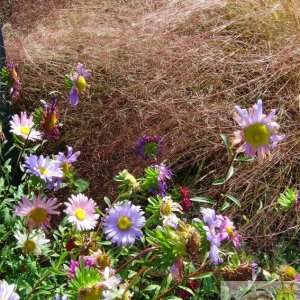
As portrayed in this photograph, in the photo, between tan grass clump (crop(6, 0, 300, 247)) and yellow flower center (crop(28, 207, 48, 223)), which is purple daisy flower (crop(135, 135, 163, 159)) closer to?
tan grass clump (crop(6, 0, 300, 247))

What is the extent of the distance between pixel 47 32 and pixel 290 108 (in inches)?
43.1

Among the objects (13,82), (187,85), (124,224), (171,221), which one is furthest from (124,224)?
(187,85)

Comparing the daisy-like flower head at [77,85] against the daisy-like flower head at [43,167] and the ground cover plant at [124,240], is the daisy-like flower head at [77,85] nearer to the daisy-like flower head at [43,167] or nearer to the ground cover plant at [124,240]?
the ground cover plant at [124,240]

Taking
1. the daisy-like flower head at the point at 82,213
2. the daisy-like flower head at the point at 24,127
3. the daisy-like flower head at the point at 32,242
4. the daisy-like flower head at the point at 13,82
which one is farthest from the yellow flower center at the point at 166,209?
the daisy-like flower head at the point at 13,82

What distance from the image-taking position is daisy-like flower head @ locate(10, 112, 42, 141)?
1.25 metres

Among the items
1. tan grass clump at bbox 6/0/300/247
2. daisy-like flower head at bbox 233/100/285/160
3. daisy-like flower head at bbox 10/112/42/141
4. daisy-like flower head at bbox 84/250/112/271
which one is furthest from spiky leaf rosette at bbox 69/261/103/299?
tan grass clump at bbox 6/0/300/247

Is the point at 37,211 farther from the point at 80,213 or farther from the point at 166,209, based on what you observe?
the point at 166,209

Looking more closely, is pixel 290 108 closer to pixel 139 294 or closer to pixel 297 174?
pixel 297 174

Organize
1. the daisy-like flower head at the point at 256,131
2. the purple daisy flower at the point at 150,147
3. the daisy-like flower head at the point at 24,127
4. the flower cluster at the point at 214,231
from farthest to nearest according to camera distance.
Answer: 1. the purple daisy flower at the point at 150,147
2. the daisy-like flower head at the point at 24,127
3. the daisy-like flower head at the point at 256,131
4. the flower cluster at the point at 214,231

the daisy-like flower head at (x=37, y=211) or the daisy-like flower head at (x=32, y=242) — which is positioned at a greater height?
the daisy-like flower head at (x=37, y=211)

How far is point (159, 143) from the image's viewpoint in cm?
141

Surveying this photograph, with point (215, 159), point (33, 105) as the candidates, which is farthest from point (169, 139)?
point (33, 105)

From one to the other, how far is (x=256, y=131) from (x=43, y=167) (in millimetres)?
383

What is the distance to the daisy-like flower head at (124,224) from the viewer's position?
108 cm
